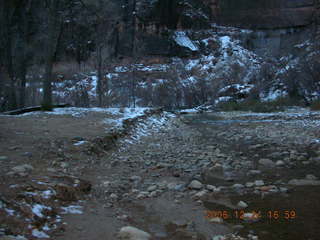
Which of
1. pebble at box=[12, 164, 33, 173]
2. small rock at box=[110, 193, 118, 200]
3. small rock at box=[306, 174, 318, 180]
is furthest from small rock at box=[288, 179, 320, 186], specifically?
pebble at box=[12, 164, 33, 173]

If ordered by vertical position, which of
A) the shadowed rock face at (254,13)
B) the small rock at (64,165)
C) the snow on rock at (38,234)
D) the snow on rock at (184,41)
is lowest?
the small rock at (64,165)

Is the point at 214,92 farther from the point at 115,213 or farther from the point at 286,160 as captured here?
the point at 115,213

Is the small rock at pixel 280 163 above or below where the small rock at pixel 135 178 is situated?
below

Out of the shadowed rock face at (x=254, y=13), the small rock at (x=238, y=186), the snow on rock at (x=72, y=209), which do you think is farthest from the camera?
the shadowed rock face at (x=254, y=13)

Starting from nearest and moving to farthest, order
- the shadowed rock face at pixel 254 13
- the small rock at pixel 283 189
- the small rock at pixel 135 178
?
→ the small rock at pixel 283 189 < the small rock at pixel 135 178 < the shadowed rock face at pixel 254 13

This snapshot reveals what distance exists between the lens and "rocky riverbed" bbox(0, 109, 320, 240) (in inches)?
129

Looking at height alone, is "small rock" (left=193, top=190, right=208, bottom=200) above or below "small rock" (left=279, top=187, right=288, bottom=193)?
below

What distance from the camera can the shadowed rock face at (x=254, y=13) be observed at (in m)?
55.1

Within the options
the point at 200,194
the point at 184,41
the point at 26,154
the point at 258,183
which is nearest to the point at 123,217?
the point at 200,194

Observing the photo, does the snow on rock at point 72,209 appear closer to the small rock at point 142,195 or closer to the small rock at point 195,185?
the small rock at point 142,195

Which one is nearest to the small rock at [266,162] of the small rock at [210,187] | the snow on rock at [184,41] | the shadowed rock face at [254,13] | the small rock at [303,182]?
the small rock at [303,182]

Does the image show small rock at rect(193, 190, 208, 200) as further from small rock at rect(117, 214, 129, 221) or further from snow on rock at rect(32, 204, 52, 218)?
snow on rock at rect(32, 204, 52, 218)

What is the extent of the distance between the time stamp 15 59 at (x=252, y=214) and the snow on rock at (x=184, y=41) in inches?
2036

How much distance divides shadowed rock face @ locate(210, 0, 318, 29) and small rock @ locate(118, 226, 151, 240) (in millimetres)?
55336
